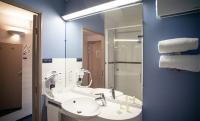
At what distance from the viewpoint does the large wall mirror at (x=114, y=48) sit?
5.01 feet

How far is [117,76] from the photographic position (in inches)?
67.4

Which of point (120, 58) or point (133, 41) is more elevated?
point (133, 41)

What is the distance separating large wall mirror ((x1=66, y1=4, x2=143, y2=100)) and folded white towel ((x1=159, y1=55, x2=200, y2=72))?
0.34 meters

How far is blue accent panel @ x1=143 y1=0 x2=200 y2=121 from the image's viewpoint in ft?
3.74

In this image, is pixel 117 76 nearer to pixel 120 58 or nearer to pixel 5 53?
pixel 120 58

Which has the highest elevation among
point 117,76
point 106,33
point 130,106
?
point 106,33

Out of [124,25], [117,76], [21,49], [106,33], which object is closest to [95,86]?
[117,76]

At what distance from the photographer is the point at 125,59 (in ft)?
5.30

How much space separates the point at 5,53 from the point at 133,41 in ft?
9.42

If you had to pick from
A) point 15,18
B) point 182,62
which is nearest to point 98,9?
point 182,62

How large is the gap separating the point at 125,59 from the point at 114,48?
0.20 metres

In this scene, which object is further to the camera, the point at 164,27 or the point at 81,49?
the point at 81,49

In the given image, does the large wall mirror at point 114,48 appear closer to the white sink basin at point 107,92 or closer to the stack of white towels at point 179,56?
the white sink basin at point 107,92

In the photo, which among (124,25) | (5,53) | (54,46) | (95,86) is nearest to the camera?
(124,25)
